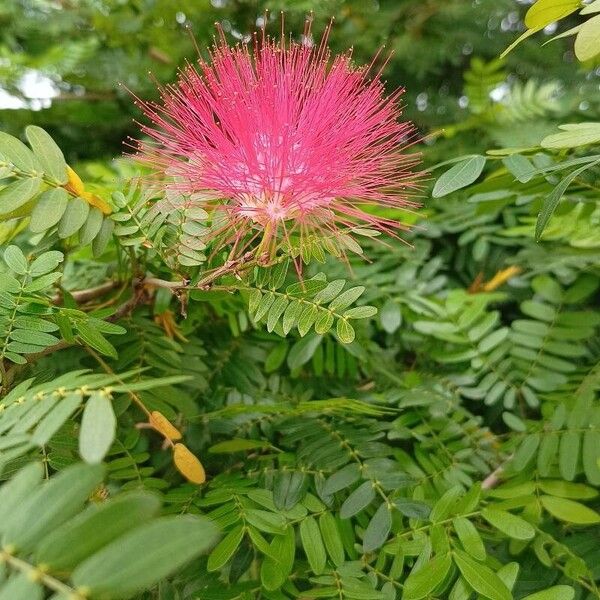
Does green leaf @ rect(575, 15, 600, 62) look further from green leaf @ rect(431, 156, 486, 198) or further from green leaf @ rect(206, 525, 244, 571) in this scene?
green leaf @ rect(206, 525, 244, 571)

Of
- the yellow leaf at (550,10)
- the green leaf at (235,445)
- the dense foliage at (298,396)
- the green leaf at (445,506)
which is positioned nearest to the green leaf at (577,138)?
the dense foliage at (298,396)

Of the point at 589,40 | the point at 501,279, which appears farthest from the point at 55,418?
the point at 501,279

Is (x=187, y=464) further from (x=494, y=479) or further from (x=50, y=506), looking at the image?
(x=494, y=479)

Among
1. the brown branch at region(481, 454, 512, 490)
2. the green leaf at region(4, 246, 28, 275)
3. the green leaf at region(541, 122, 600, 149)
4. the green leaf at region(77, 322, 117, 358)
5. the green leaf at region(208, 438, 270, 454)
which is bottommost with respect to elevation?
the green leaf at region(208, 438, 270, 454)

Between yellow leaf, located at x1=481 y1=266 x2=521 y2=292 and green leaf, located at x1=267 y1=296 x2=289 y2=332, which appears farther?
yellow leaf, located at x1=481 y1=266 x2=521 y2=292

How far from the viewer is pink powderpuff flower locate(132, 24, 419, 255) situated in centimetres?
68

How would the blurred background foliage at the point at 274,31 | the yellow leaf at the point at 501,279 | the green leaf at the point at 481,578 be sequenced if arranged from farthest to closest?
1. the blurred background foliage at the point at 274,31
2. the yellow leaf at the point at 501,279
3. the green leaf at the point at 481,578

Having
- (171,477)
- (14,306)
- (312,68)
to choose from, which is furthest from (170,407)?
(312,68)

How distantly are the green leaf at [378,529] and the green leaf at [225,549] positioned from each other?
135 mm

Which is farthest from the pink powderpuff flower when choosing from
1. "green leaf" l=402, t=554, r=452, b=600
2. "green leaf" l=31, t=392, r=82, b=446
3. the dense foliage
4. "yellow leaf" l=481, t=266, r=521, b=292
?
"yellow leaf" l=481, t=266, r=521, b=292

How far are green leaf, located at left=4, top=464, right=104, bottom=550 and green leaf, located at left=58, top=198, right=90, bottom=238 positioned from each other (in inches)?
14.2

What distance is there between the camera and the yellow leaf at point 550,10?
657 millimetres

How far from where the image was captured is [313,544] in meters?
0.68

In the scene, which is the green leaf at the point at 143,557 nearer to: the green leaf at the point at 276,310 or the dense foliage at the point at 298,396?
the dense foliage at the point at 298,396
